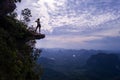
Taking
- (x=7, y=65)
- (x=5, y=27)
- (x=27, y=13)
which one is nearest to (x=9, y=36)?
(x=5, y=27)

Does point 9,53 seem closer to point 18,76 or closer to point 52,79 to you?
point 18,76

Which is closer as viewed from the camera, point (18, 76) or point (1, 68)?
point (1, 68)

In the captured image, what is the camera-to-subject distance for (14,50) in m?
23.4

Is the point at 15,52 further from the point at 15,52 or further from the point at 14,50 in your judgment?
the point at 14,50

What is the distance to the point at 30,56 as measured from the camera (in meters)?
27.4

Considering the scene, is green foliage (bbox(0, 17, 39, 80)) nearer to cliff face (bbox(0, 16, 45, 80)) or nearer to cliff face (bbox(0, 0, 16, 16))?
cliff face (bbox(0, 16, 45, 80))

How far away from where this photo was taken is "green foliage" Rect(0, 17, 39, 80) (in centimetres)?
2152

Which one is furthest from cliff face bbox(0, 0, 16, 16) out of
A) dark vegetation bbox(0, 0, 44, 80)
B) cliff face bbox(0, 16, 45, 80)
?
cliff face bbox(0, 16, 45, 80)

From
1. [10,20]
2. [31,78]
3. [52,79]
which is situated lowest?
[52,79]

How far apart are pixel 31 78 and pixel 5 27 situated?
18.4 feet

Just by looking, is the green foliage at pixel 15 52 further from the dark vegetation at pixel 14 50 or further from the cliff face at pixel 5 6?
the cliff face at pixel 5 6

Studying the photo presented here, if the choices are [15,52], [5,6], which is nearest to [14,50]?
[15,52]

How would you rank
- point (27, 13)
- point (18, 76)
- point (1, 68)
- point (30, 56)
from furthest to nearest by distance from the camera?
point (27, 13), point (30, 56), point (18, 76), point (1, 68)

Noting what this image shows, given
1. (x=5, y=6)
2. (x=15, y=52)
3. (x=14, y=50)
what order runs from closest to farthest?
(x=15, y=52) → (x=14, y=50) → (x=5, y=6)
